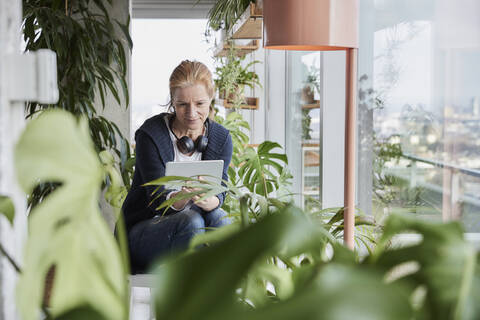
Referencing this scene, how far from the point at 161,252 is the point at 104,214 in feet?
3.39

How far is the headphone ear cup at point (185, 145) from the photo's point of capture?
215 centimetres

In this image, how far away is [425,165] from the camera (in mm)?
1663

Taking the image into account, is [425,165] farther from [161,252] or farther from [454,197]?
[161,252]

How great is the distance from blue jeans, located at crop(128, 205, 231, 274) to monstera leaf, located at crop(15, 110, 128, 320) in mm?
1644

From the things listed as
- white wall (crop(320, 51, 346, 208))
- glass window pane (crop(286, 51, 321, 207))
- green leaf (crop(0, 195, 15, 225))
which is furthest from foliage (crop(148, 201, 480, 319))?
glass window pane (crop(286, 51, 321, 207))

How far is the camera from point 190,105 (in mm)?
2168

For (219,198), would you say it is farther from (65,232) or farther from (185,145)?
(65,232)

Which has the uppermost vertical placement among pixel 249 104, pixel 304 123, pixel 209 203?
pixel 249 104

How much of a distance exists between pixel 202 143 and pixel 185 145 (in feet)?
0.25

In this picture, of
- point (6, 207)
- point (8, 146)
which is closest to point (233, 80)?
point (8, 146)

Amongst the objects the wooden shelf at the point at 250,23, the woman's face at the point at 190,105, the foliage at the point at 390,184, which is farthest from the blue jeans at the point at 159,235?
the wooden shelf at the point at 250,23

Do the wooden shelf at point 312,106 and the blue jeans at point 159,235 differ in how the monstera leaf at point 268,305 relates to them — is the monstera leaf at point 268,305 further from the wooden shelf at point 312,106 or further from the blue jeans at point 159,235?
the wooden shelf at point 312,106

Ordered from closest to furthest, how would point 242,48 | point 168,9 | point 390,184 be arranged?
point 390,184
point 242,48
point 168,9

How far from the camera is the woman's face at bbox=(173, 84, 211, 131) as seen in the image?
2.17 metres
